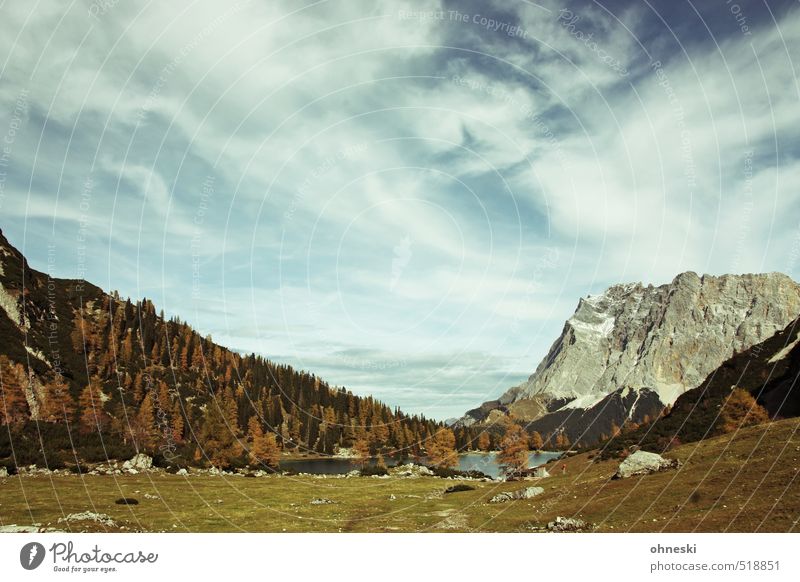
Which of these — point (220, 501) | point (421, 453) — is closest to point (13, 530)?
point (220, 501)

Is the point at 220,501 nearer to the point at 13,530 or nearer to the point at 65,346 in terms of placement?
the point at 13,530

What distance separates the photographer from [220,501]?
45688 mm

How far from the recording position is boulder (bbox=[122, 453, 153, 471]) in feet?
251

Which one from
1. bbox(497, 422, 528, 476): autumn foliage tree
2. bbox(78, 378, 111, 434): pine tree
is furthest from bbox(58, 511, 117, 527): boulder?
bbox(78, 378, 111, 434): pine tree

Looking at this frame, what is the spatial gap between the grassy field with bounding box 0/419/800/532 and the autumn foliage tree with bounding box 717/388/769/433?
9.83 m

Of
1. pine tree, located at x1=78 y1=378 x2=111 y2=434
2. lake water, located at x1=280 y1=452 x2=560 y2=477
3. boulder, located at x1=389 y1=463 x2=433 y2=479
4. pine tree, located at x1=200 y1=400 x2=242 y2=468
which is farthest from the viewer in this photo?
lake water, located at x1=280 y1=452 x2=560 y2=477

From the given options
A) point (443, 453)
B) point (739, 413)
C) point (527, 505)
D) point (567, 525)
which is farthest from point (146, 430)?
point (739, 413)

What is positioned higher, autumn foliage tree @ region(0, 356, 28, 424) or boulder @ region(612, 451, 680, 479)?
autumn foliage tree @ region(0, 356, 28, 424)

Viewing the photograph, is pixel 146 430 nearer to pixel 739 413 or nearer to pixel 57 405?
pixel 57 405

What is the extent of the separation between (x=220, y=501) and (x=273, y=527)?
1590cm

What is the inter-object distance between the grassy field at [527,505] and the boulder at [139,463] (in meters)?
24.4

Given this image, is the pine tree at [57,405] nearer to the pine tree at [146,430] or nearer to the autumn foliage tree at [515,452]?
the pine tree at [146,430]

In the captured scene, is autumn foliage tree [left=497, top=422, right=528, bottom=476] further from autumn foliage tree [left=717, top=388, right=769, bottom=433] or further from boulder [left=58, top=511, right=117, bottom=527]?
boulder [left=58, top=511, right=117, bottom=527]
